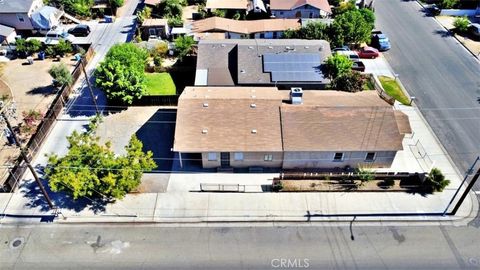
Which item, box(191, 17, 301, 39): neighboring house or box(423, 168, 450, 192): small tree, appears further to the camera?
box(191, 17, 301, 39): neighboring house

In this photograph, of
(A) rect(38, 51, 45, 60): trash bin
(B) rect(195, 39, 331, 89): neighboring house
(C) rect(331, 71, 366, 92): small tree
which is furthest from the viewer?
(A) rect(38, 51, 45, 60): trash bin

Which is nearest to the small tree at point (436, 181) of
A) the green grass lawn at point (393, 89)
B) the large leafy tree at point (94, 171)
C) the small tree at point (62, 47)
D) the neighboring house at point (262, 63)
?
the green grass lawn at point (393, 89)

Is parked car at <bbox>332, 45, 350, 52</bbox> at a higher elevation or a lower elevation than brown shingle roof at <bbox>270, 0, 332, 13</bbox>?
lower

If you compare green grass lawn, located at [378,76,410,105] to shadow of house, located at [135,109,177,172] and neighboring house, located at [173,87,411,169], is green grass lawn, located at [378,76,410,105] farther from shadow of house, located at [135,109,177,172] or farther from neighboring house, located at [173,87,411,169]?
shadow of house, located at [135,109,177,172]

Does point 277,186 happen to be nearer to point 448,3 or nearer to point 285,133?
point 285,133

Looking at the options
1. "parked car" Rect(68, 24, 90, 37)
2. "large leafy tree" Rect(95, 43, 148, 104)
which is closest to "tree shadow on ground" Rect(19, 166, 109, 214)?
"large leafy tree" Rect(95, 43, 148, 104)
